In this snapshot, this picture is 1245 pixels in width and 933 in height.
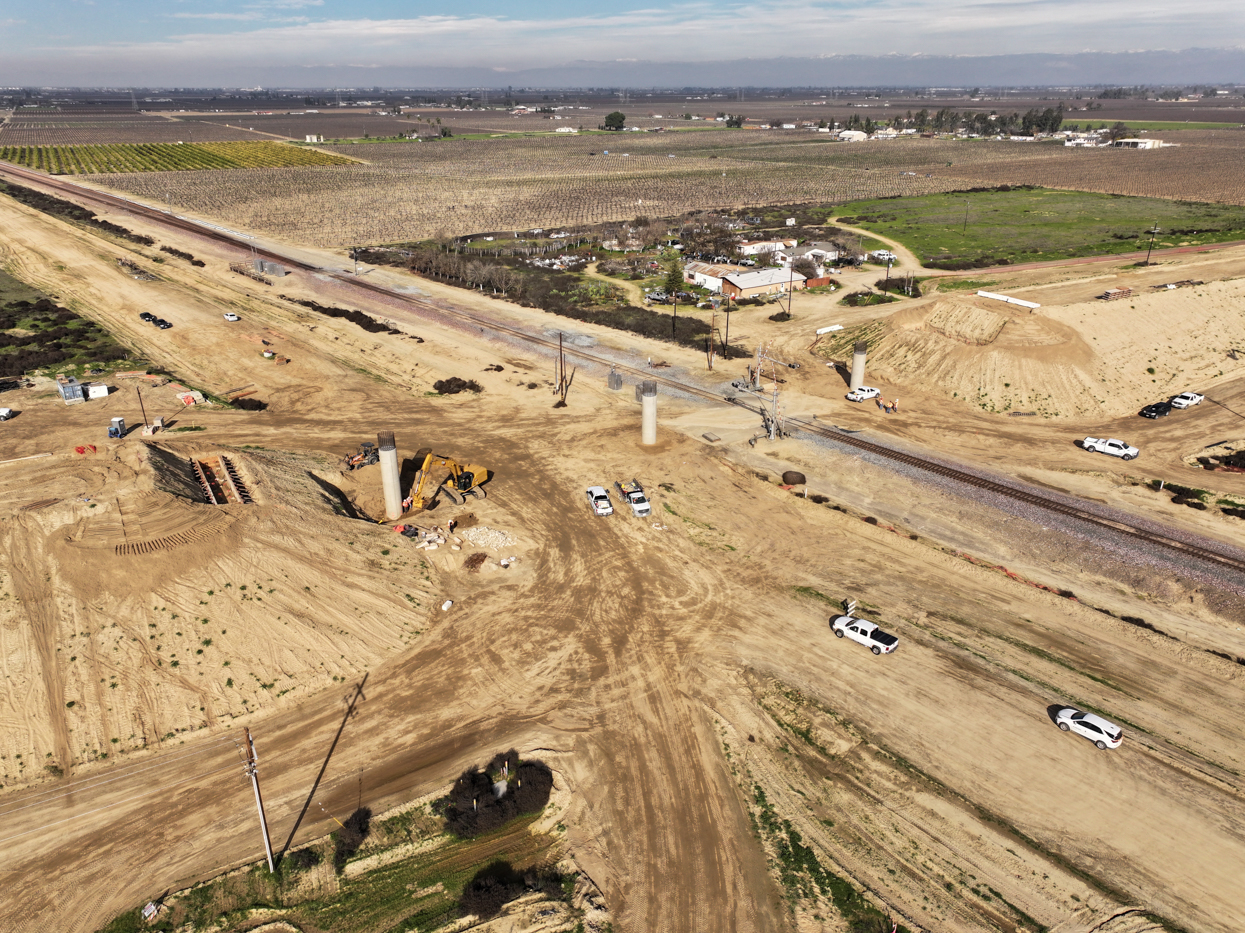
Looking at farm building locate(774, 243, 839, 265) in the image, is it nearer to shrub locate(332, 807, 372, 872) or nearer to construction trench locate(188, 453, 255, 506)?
construction trench locate(188, 453, 255, 506)

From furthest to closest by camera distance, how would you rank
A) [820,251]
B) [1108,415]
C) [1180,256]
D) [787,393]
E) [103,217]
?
[103,217] → [820,251] → [1180,256] → [787,393] → [1108,415]

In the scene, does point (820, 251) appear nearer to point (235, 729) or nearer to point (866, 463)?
point (866, 463)

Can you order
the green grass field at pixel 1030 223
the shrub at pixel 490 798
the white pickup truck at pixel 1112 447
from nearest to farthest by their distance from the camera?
1. the shrub at pixel 490 798
2. the white pickup truck at pixel 1112 447
3. the green grass field at pixel 1030 223

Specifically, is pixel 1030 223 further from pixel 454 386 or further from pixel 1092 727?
pixel 1092 727

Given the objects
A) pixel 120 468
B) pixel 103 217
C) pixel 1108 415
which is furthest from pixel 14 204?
pixel 1108 415

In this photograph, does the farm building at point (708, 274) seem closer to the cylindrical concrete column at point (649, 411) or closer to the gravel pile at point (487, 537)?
the cylindrical concrete column at point (649, 411)

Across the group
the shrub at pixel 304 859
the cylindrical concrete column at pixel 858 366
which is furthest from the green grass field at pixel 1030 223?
the shrub at pixel 304 859

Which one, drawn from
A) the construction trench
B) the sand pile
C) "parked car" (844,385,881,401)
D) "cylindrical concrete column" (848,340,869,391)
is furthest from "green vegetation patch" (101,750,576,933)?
the sand pile

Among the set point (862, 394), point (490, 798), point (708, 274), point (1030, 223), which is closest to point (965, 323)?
point (862, 394)
